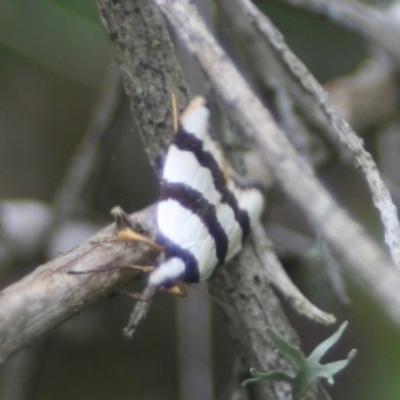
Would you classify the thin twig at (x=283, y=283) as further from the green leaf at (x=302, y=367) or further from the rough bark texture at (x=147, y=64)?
the rough bark texture at (x=147, y=64)

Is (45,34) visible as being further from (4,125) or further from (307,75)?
(307,75)

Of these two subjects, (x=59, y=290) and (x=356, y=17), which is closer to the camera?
(x=59, y=290)

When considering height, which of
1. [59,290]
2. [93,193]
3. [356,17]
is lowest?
[93,193]

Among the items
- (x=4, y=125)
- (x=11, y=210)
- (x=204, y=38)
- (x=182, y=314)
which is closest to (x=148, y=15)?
(x=204, y=38)

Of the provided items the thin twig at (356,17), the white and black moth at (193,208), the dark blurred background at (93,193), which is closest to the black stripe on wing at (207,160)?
the white and black moth at (193,208)

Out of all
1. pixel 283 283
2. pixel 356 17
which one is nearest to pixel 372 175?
pixel 283 283

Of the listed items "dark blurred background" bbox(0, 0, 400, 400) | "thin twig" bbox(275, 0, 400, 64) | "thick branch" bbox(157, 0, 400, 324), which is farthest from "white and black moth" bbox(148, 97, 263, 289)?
"thin twig" bbox(275, 0, 400, 64)

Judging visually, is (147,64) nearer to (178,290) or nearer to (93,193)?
(178,290)

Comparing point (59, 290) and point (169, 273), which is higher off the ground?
point (169, 273)
